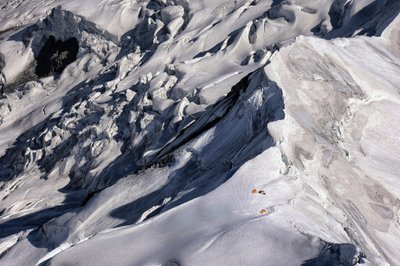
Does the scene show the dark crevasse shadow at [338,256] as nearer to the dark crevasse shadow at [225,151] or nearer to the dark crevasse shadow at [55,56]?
the dark crevasse shadow at [225,151]

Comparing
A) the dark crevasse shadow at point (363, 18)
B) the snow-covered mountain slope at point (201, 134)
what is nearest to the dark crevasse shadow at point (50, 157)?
the snow-covered mountain slope at point (201, 134)

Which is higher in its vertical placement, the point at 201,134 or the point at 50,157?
the point at 201,134

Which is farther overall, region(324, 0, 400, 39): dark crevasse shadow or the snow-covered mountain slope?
region(324, 0, 400, 39): dark crevasse shadow

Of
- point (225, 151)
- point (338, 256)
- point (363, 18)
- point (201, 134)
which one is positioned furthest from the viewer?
point (363, 18)

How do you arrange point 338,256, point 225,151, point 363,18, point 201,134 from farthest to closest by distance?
1. point 363,18
2. point 201,134
3. point 225,151
4. point 338,256

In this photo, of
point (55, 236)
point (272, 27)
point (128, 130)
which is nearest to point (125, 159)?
point (128, 130)

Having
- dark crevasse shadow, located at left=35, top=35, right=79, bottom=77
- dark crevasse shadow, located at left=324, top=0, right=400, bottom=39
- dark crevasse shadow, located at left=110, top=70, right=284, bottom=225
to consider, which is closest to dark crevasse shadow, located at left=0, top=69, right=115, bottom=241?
dark crevasse shadow, located at left=35, top=35, right=79, bottom=77

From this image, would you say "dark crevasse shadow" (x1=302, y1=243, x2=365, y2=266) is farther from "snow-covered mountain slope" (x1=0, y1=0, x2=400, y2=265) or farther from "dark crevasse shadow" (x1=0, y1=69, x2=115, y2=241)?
"dark crevasse shadow" (x1=0, y1=69, x2=115, y2=241)

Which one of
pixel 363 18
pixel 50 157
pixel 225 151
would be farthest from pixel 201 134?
pixel 50 157

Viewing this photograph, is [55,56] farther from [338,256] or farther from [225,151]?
[338,256]
